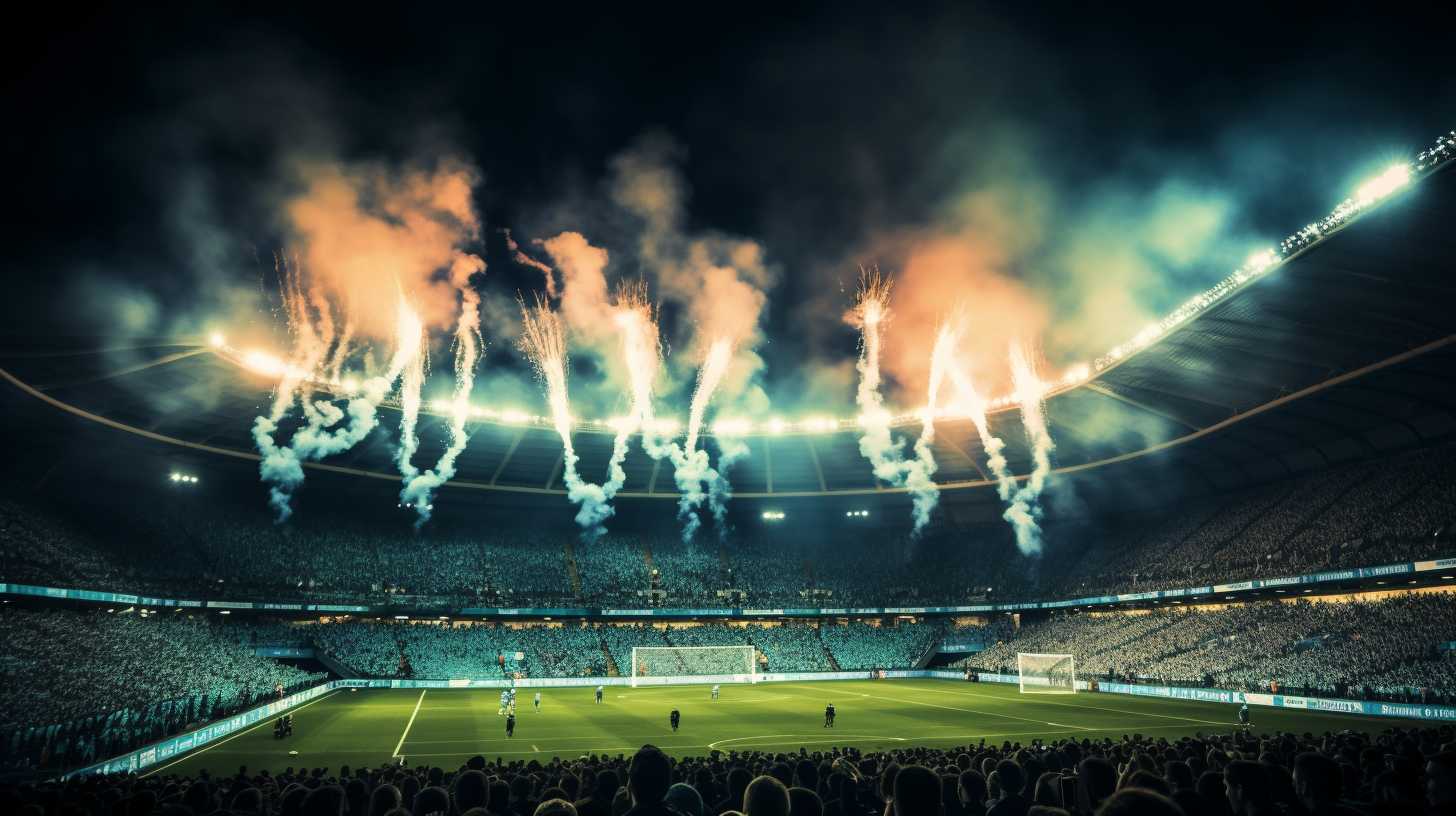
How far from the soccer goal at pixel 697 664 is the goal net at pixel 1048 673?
21523mm

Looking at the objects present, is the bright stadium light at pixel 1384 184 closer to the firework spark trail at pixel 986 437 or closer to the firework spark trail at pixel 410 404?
the firework spark trail at pixel 986 437

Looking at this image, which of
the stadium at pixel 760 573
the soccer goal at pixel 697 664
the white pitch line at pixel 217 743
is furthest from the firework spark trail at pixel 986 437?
the white pitch line at pixel 217 743

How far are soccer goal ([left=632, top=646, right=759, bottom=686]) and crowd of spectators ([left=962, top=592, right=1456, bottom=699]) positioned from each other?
20.6m

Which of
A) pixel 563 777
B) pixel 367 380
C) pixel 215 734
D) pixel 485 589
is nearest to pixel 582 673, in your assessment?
pixel 485 589

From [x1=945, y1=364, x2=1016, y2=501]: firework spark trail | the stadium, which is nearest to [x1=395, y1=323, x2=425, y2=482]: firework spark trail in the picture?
the stadium

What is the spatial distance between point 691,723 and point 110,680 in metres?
26.3

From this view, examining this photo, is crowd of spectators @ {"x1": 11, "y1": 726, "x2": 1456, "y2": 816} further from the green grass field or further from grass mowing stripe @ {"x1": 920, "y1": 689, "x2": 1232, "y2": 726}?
grass mowing stripe @ {"x1": 920, "y1": 689, "x2": 1232, "y2": 726}

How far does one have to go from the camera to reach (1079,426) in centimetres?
5741

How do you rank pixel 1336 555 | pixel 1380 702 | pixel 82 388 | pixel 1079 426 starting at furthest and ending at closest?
pixel 1079 426 < pixel 1336 555 < pixel 82 388 < pixel 1380 702

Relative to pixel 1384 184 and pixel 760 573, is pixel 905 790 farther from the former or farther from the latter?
pixel 760 573

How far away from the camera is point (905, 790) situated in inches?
182

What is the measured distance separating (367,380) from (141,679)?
22.2m

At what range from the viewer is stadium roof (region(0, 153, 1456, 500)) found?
3186 cm

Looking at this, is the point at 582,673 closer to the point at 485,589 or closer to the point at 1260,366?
the point at 485,589
